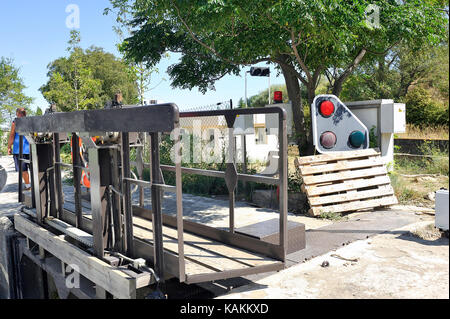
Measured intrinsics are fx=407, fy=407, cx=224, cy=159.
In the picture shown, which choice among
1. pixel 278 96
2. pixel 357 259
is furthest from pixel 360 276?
pixel 278 96

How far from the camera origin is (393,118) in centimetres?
752

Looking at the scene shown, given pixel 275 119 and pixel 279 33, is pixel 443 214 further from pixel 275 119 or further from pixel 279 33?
pixel 275 119

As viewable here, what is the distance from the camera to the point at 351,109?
8016mm

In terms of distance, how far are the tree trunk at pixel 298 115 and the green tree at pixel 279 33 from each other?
2 cm

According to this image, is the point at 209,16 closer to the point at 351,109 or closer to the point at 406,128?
the point at 351,109

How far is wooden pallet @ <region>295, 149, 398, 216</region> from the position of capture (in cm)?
659

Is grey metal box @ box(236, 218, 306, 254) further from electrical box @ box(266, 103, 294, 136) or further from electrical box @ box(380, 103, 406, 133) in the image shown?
electrical box @ box(266, 103, 294, 136)

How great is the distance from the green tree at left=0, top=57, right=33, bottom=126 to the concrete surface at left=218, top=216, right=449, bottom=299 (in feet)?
87.2

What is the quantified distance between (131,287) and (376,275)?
2294 mm

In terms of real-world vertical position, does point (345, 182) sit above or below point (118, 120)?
below

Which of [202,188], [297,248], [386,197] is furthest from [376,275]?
[202,188]

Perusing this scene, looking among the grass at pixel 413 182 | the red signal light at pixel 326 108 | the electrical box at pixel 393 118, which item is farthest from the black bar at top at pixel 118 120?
the electrical box at pixel 393 118

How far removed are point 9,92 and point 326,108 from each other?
2617cm

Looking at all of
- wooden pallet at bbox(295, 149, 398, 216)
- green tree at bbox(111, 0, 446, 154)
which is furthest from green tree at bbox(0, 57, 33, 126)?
wooden pallet at bbox(295, 149, 398, 216)
